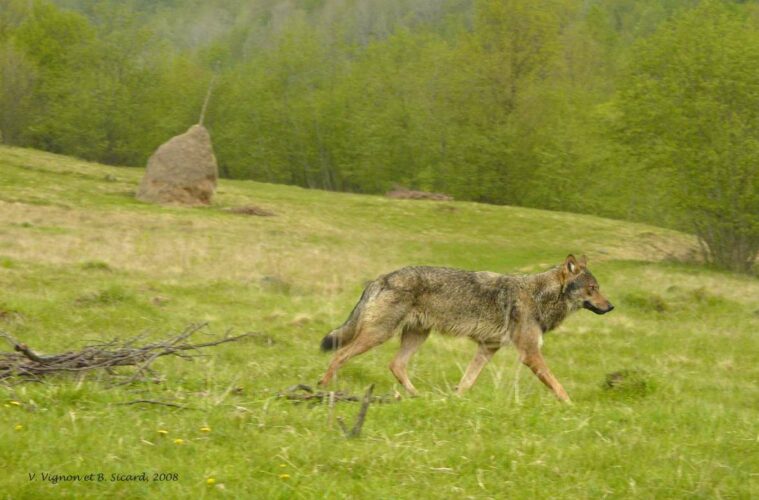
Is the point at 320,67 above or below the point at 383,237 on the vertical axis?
above

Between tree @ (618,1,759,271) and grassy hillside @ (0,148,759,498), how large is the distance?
97.4 inches

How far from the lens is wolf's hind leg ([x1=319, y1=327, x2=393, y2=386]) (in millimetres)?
10727

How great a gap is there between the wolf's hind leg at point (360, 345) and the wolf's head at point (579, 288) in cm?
259

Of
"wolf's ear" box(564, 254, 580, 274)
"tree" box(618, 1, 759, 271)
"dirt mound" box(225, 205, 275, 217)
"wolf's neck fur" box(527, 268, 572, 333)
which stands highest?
"tree" box(618, 1, 759, 271)

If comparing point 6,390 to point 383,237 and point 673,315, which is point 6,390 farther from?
point 383,237

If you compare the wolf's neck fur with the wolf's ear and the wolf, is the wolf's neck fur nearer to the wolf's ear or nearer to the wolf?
the wolf

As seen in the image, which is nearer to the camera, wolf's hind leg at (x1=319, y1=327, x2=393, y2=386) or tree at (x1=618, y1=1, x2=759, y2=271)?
wolf's hind leg at (x1=319, y1=327, x2=393, y2=386)

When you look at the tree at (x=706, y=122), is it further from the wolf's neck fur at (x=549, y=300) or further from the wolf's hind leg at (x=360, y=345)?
the wolf's hind leg at (x=360, y=345)

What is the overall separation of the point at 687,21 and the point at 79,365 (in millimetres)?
32311

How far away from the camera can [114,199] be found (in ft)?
126

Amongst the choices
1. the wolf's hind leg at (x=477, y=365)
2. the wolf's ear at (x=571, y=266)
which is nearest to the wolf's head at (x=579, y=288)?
the wolf's ear at (x=571, y=266)

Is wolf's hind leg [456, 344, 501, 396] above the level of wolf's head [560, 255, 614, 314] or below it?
below

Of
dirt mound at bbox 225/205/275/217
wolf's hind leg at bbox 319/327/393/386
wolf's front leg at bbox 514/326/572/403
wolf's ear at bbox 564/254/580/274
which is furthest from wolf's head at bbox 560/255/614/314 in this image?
dirt mound at bbox 225/205/275/217

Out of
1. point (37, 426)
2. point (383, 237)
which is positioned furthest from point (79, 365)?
point (383, 237)
